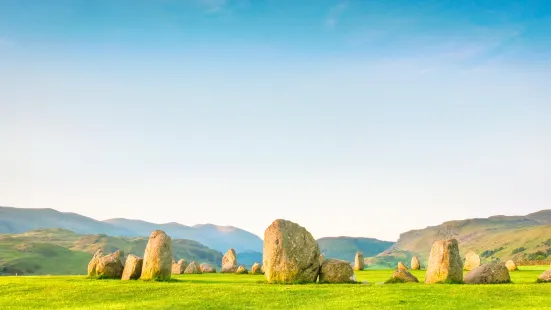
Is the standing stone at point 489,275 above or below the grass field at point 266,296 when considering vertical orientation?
above

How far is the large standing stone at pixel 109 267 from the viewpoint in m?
40.1

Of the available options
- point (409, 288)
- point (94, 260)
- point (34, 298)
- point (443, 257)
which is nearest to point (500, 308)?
point (409, 288)

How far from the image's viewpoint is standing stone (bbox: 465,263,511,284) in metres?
35.4

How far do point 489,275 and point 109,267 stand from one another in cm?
2798

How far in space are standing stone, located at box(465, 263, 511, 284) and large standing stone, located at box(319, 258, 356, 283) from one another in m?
8.10

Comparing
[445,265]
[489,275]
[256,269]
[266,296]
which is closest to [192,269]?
[256,269]

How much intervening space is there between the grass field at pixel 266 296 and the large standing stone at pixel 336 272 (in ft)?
12.5

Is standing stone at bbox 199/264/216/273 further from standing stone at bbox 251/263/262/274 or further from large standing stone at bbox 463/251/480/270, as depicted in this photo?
large standing stone at bbox 463/251/480/270

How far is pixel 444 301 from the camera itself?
26.8 metres

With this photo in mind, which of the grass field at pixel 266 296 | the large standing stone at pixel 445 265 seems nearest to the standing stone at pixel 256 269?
the grass field at pixel 266 296

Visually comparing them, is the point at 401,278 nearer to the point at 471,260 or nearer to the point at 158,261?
the point at 158,261

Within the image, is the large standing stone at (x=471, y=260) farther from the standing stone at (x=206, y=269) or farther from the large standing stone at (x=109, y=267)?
the large standing stone at (x=109, y=267)

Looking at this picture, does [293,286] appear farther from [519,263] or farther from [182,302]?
[519,263]

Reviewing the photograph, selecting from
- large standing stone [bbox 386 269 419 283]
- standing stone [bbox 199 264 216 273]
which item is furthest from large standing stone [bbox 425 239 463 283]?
standing stone [bbox 199 264 216 273]
